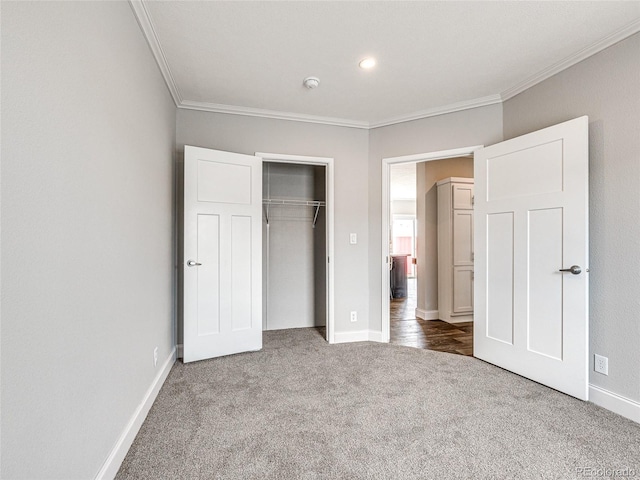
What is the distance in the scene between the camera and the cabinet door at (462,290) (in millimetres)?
4398

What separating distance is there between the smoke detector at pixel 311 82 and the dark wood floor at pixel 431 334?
2.72 meters

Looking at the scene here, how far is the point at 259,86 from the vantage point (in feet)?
9.16

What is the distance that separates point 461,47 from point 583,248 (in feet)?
5.34

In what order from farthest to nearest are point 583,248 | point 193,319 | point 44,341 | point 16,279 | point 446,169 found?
→ point 446,169 < point 193,319 < point 583,248 < point 44,341 < point 16,279

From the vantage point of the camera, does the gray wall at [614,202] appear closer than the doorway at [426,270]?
Yes

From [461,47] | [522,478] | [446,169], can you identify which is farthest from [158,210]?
[446,169]

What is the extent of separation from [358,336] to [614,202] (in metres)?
2.46

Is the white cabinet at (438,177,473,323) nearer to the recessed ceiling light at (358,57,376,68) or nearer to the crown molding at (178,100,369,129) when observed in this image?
the crown molding at (178,100,369,129)

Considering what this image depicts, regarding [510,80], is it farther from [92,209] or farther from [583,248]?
[92,209]

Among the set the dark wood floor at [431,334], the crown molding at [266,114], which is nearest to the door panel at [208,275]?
the crown molding at [266,114]

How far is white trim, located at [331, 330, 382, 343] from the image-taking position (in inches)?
137

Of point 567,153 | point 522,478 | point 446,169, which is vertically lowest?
point 522,478

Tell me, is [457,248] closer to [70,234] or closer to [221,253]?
[221,253]

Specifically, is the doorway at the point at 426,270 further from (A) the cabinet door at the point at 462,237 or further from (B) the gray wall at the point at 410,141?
(A) the cabinet door at the point at 462,237
